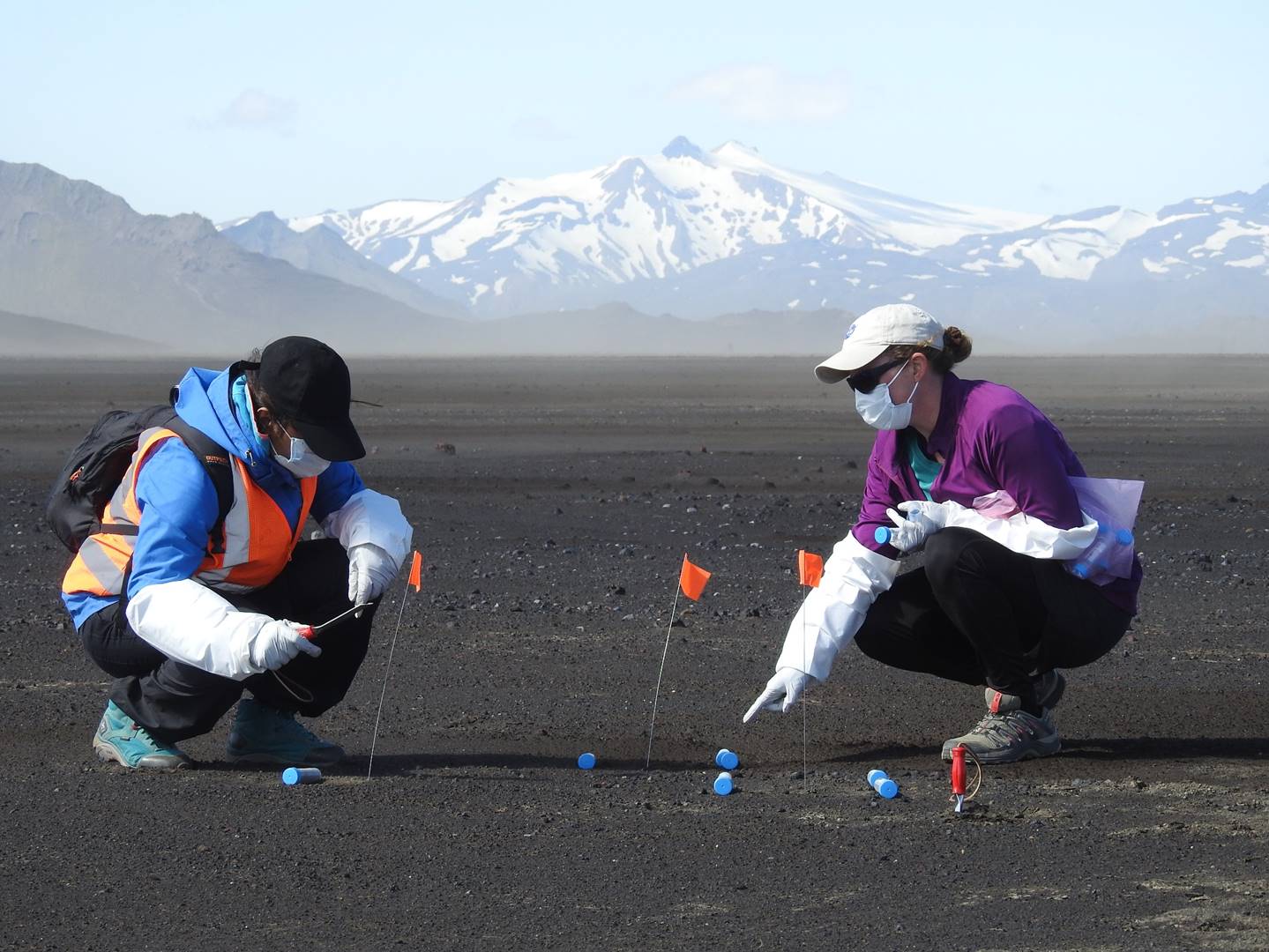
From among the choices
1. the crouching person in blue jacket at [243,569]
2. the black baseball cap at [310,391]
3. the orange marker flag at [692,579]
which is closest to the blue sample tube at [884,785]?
the orange marker flag at [692,579]

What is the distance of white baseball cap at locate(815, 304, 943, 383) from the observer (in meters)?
5.49

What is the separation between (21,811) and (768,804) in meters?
2.25

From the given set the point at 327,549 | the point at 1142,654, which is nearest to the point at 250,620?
the point at 327,549

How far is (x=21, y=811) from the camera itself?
205 inches

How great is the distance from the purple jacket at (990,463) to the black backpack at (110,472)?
6.70ft

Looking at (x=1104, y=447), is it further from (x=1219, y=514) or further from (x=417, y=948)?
(x=417, y=948)

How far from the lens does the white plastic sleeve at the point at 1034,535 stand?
538 cm

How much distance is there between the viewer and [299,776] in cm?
550

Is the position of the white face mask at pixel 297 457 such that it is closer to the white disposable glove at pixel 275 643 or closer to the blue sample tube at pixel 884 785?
the white disposable glove at pixel 275 643

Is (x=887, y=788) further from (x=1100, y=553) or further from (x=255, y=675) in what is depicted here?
(x=255, y=675)

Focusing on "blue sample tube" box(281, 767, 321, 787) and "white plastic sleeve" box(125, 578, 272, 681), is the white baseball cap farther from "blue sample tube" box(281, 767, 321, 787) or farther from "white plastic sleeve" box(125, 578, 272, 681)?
"blue sample tube" box(281, 767, 321, 787)

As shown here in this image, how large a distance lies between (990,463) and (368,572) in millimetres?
1961

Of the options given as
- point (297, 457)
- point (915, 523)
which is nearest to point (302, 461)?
point (297, 457)

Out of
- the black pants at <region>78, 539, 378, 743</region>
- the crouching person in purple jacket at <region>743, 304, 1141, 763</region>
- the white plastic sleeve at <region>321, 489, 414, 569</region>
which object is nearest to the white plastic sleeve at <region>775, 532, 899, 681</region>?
the crouching person in purple jacket at <region>743, 304, 1141, 763</region>
